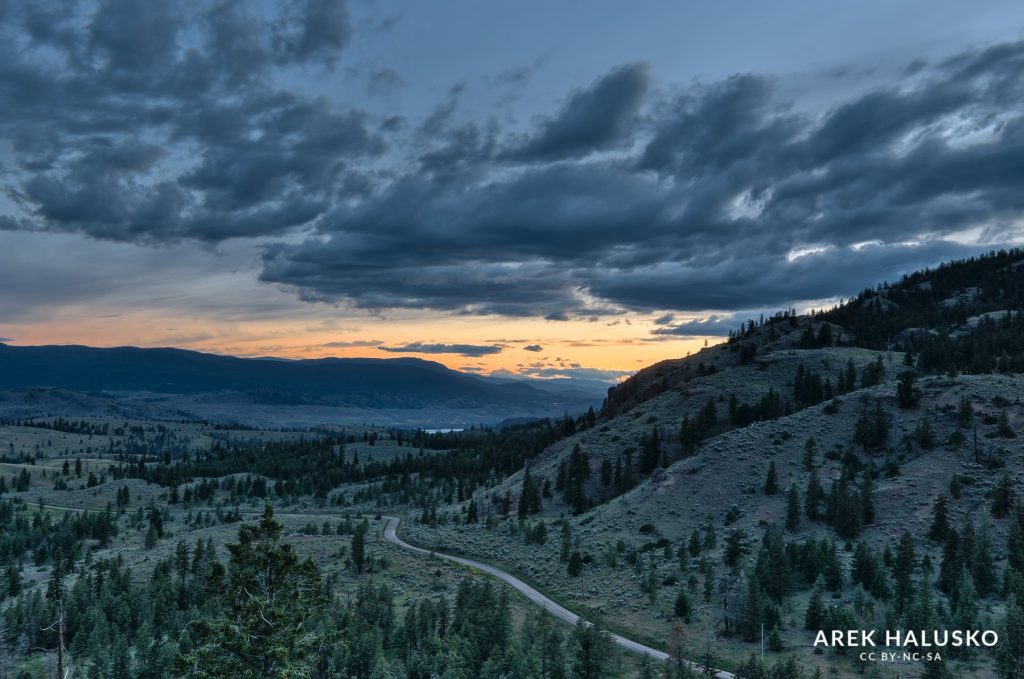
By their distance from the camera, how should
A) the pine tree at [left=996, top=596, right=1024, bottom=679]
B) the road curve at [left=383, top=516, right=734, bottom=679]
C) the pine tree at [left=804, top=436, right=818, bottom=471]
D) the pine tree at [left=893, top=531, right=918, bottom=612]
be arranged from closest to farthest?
the pine tree at [left=996, top=596, right=1024, bottom=679]
the road curve at [left=383, top=516, right=734, bottom=679]
the pine tree at [left=893, top=531, right=918, bottom=612]
the pine tree at [left=804, top=436, right=818, bottom=471]

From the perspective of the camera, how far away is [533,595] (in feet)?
320

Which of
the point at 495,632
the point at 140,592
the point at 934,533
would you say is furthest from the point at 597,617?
the point at 140,592

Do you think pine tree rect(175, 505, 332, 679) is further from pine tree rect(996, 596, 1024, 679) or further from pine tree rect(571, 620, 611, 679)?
pine tree rect(996, 596, 1024, 679)

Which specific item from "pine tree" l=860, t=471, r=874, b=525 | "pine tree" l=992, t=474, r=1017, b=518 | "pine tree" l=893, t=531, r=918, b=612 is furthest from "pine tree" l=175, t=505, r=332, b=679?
"pine tree" l=992, t=474, r=1017, b=518

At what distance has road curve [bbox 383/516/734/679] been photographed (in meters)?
74.6

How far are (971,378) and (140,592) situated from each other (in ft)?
552

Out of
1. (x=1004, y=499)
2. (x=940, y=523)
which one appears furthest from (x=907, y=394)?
(x=940, y=523)

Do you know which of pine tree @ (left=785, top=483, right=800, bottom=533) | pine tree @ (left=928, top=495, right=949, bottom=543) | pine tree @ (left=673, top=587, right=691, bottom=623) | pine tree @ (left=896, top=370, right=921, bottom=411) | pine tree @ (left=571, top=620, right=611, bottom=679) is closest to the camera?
pine tree @ (left=571, top=620, right=611, bottom=679)

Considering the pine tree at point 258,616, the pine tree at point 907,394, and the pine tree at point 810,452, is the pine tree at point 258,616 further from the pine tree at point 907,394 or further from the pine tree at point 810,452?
the pine tree at point 907,394

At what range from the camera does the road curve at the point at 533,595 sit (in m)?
74.6

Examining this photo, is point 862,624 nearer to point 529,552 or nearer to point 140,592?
point 529,552

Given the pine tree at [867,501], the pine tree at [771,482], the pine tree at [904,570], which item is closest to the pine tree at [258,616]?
the pine tree at [904,570]

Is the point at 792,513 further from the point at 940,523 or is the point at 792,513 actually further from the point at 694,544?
the point at 940,523

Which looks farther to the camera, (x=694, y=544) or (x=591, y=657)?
(x=694, y=544)
